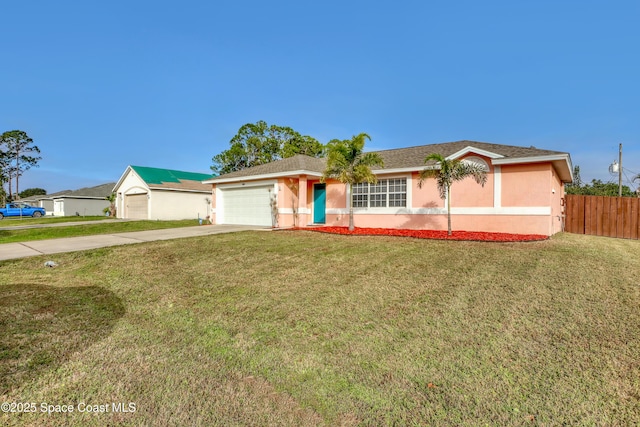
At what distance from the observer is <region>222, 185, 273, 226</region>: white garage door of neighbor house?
16.0 meters

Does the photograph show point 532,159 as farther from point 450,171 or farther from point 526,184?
point 450,171

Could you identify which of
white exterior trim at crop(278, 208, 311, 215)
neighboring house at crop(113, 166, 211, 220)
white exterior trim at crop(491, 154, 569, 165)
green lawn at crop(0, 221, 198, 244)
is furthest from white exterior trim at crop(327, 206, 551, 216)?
neighboring house at crop(113, 166, 211, 220)

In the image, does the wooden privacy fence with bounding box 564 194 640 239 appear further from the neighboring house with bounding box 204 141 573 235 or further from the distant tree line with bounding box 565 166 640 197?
the distant tree line with bounding box 565 166 640 197

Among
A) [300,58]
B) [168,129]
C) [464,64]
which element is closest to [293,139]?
[168,129]

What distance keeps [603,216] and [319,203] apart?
13.0 metres

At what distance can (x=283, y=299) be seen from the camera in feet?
15.6

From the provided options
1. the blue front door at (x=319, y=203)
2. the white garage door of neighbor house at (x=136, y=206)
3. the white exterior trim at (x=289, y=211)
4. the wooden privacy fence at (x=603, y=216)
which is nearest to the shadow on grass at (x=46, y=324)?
the white exterior trim at (x=289, y=211)

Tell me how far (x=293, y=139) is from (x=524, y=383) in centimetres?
3566

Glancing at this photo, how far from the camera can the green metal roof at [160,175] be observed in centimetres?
2327

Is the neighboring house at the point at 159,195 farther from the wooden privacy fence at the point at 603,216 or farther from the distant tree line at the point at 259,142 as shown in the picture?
the wooden privacy fence at the point at 603,216

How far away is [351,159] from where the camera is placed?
11898 mm

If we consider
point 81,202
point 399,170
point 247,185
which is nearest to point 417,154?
point 399,170

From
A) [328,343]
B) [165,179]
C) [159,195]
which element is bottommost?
[328,343]

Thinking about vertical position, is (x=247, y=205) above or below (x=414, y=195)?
below
